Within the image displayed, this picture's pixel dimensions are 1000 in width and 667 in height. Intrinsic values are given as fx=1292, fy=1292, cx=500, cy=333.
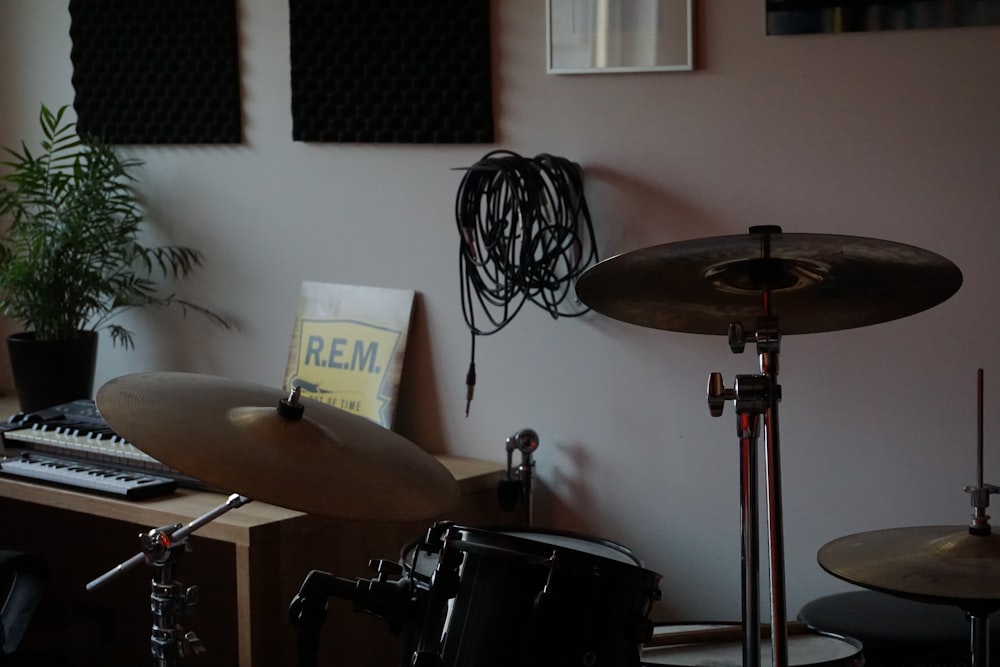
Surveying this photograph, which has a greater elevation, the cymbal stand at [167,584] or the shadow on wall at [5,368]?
the shadow on wall at [5,368]

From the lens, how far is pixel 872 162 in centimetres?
250

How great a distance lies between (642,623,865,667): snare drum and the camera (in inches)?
82.7

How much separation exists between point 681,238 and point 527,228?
1.08 feet

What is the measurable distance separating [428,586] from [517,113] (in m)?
1.24

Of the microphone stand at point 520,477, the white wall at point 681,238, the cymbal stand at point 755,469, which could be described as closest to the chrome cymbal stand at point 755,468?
the cymbal stand at point 755,469

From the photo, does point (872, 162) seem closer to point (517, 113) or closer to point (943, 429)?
point (943, 429)

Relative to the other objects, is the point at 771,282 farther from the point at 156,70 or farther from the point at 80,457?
the point at 156,70

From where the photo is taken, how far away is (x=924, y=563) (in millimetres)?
1997

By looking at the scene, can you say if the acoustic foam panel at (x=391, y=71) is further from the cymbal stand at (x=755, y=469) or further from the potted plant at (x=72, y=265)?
the cymbal stand at (x=755, y=469)

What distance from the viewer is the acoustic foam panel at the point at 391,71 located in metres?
2.97

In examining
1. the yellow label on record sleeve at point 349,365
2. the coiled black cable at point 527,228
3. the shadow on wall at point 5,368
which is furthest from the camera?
the shadow on wall at point 5,368

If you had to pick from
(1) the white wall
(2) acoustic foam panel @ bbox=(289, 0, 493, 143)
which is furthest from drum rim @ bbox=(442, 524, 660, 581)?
(2) acoustic foam panel @ bbox=(289, 0, 493, 143)

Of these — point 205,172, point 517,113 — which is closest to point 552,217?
point 517,113

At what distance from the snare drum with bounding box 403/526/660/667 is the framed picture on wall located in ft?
3.74
